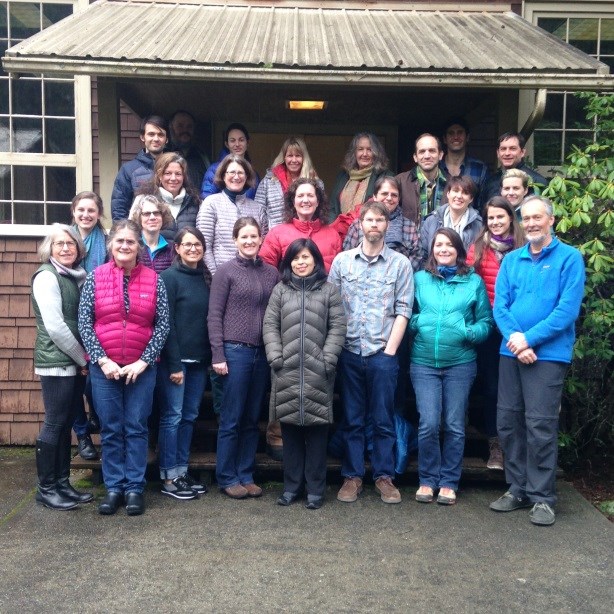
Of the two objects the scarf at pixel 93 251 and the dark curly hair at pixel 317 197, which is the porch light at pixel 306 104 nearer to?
the dark curly hair at pixel 317 197

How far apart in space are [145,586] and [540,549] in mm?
2153

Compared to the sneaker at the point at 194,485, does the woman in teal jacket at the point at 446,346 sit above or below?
above

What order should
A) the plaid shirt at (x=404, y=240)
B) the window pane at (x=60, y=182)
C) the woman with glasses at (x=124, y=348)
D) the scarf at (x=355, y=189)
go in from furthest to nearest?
the window pane at (x=60, y=182) < the scarf at (x=355, y=189) < the plaid shirt at (x=404, y=240) < the woman with glasses at (x=124, y=348)

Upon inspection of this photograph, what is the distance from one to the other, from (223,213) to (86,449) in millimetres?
1994

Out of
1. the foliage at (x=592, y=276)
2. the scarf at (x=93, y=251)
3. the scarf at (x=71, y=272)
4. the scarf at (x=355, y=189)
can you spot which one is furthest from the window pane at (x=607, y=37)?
the scarf at (x=71, y=272)

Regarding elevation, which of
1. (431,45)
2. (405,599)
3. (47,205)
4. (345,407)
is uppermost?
(431,45)

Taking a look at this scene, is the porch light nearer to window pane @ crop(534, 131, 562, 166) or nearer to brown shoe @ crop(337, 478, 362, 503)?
window pane @ crop(534, 131, 562, 166)

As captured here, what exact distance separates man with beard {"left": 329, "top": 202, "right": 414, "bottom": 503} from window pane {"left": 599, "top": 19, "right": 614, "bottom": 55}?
3.57 metres

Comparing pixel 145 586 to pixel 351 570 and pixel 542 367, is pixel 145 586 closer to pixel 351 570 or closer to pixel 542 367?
pixel 351 570

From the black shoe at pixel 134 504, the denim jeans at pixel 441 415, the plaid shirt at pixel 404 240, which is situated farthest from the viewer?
the plaid shirt at pixel 404 240

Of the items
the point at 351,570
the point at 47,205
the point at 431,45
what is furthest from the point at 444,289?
the point at 47,205

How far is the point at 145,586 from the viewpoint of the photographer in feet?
12.6

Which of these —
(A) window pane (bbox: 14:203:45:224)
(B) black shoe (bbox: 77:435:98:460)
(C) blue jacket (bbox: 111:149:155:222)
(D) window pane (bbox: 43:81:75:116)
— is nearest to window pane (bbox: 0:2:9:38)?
(D) window pane (bbox: 43:81:75:116)

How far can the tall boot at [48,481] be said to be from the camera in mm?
4852
